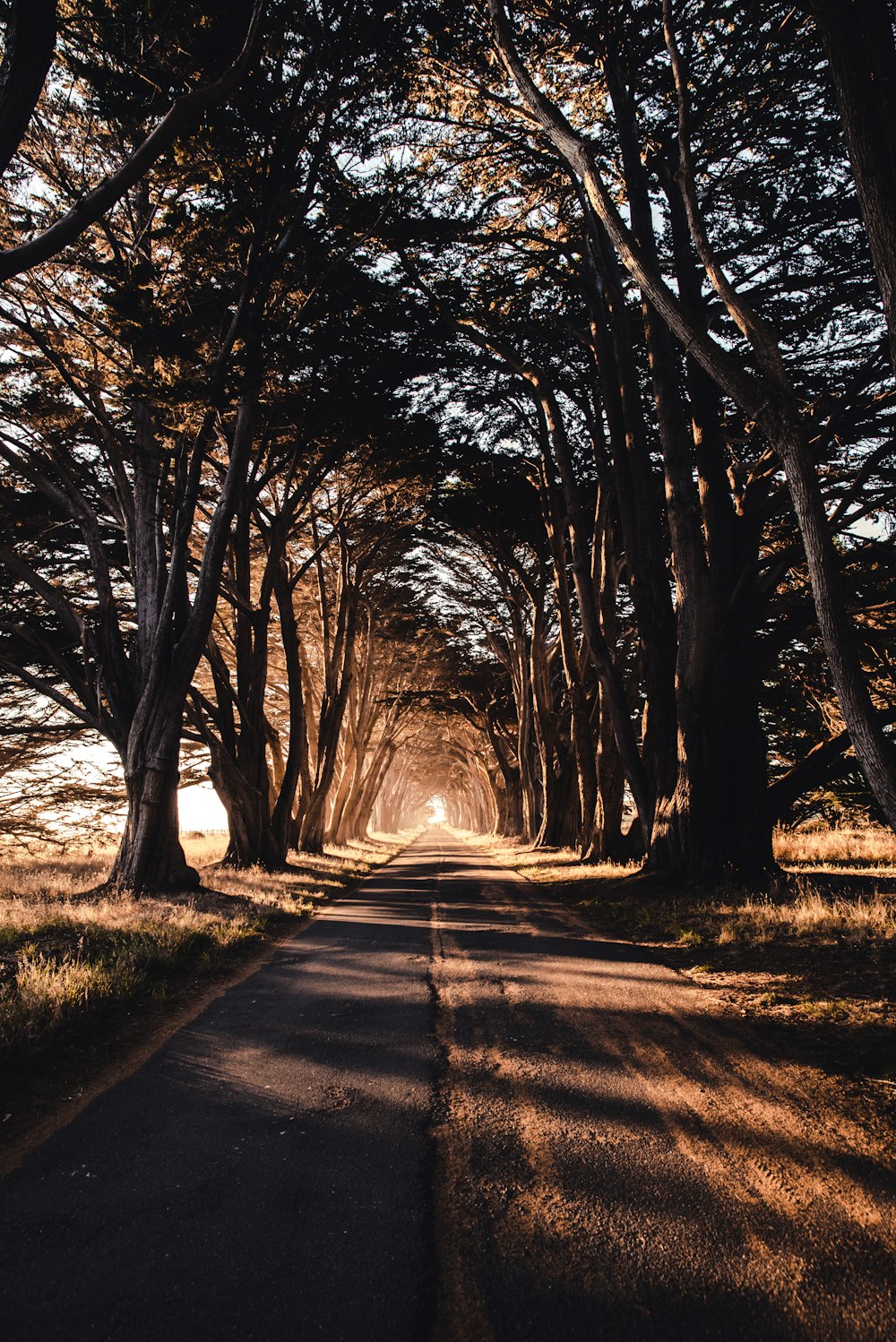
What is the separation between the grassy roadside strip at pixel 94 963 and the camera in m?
3.71

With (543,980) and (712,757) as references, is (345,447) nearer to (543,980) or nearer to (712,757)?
(712,757)

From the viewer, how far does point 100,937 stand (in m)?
6.33

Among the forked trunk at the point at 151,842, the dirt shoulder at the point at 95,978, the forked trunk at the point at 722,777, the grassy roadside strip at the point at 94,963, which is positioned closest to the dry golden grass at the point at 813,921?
the forked trunk at the point at 722,777

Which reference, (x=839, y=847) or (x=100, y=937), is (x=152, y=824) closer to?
(x=100, y=937)

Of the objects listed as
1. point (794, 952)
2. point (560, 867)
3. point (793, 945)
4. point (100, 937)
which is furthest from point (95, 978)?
point (560, 867)

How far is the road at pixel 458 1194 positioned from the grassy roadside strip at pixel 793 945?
55 cm

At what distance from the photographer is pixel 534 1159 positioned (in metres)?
2.68

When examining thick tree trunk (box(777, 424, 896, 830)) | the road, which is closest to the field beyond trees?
thick tree trunk (box(777, 424, 896, 830))

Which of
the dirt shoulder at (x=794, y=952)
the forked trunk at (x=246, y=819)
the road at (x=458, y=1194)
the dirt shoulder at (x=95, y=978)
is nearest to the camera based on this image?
the road at (x=458, y=1194)

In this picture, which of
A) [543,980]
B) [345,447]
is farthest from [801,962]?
[345,447]

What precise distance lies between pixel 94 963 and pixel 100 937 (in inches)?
44.7

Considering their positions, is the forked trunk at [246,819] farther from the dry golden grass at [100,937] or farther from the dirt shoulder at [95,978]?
the dirt shoulder at [95,978]

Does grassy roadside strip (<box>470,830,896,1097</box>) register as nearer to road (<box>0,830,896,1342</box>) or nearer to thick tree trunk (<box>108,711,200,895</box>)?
road (<box>0,830,896,1342</box>)

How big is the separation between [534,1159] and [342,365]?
12.3 metres
